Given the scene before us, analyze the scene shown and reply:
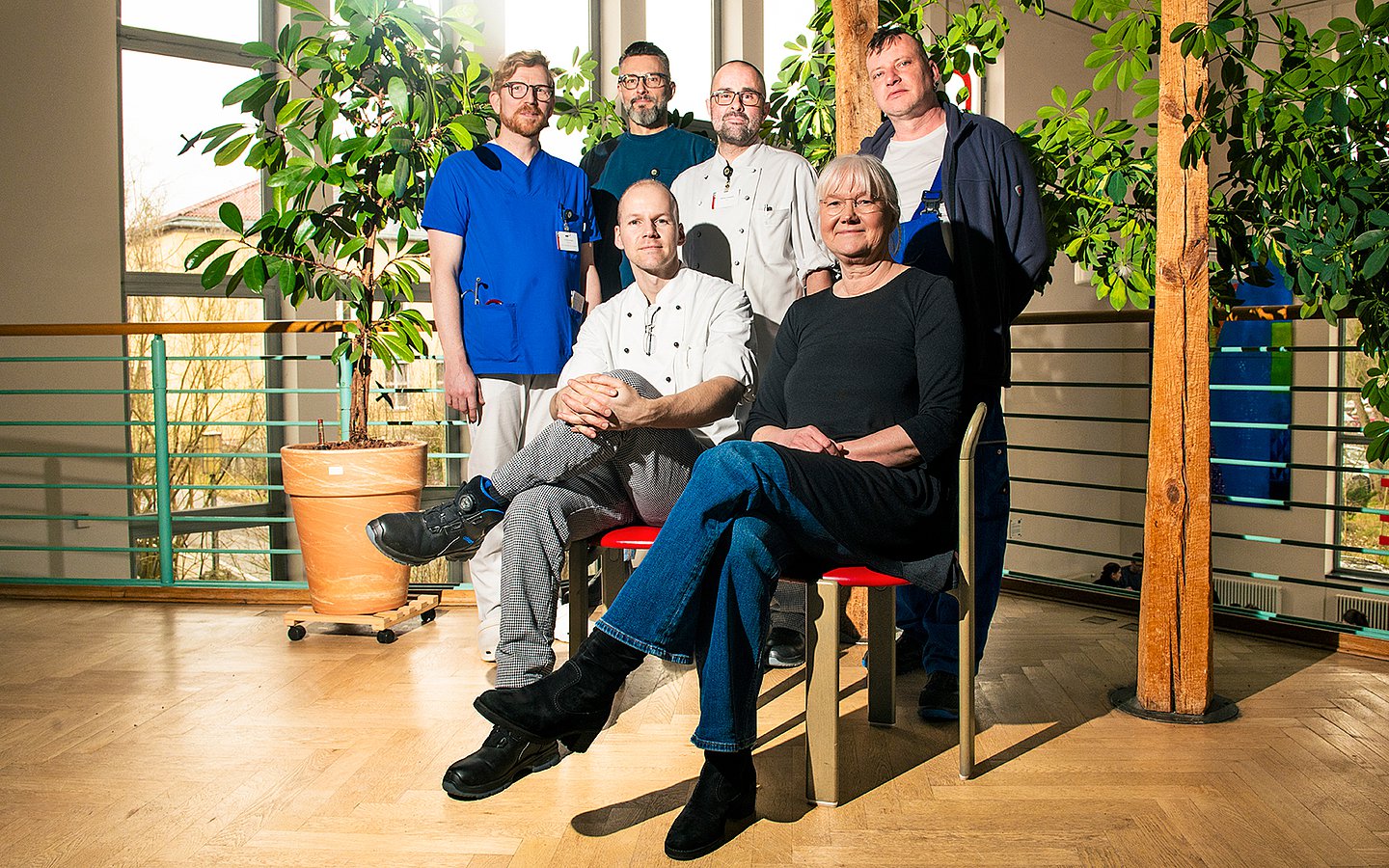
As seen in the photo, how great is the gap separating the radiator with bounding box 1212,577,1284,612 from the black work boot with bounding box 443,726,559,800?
880 centimetres

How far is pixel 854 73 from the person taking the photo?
328cm

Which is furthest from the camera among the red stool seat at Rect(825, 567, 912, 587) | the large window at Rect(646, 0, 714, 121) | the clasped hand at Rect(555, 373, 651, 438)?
the large window at Rect(646, 0, 714, 121)

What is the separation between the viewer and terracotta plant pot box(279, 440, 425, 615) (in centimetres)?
337

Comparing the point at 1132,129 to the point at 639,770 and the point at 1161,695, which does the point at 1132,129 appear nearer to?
the point at 1161,695

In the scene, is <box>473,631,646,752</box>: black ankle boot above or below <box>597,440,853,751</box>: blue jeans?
below

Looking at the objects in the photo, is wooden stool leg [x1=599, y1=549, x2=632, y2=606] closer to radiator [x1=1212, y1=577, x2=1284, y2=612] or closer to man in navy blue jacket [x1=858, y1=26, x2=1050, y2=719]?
man in navy blue jacket [x1=858, y1=26, x2=1050, y2=719]

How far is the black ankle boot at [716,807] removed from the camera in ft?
6.03

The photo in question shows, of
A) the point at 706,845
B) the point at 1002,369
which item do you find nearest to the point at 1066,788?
the point at 706,845

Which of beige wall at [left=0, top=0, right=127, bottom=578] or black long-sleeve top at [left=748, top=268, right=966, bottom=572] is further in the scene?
beige wall at [left=0, top=0, right=127, bottom=578]

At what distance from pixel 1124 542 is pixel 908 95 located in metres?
8.29

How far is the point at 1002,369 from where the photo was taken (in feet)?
8.58

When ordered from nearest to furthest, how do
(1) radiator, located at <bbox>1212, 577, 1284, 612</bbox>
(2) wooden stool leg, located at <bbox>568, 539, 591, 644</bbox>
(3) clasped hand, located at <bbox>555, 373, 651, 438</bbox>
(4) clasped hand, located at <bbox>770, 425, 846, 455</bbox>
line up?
(4) clasped hand, located at <bbox>770, 425, 846, 455</bbox> → (3) clasped hand, located at <bbox>555, 373, 651, 438</bbox> → (2) wooden stool leg, located at <bbox>568, 539, 591, 644</bbox> → (1) radiator, located at <bbox>1212, 577, 1284, 612</bbox>

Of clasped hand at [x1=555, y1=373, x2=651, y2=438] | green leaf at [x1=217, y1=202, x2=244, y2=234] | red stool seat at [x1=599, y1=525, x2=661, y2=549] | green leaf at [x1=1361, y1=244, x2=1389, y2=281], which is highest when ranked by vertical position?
green leaf at [x1=217, y1=202, x2=244, y2=234]

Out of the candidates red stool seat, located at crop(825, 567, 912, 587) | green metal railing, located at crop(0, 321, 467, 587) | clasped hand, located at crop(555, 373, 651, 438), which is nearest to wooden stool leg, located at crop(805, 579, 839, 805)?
red stool seat, located at crop(825, 567, 912, 587)
